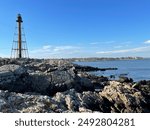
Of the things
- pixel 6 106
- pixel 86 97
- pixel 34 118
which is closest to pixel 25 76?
pixel 86 97

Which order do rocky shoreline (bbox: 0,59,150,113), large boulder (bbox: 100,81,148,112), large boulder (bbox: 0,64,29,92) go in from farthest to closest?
large boulder (bbox: 0,64,29,92), large boulder (bbox: 100,81,148,112), rocky shoreline (bbox: 0,59,150,113)

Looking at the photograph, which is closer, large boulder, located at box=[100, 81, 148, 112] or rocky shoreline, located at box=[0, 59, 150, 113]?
rocky shoreline, located at box=[0, 59, 150, 113]

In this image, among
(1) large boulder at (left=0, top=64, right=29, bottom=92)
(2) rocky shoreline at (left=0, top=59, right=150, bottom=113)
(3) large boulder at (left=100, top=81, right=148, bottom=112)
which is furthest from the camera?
(1) large boulder at (left=0, top=64, right=29, bottom=92)

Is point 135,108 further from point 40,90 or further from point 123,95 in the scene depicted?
point 40,90

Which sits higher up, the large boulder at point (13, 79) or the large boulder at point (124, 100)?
the large boulder at point (13, 79)

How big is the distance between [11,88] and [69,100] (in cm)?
496

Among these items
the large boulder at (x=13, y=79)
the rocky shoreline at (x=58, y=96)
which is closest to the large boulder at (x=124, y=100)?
the rocky shoreline at (x=58, y=96)

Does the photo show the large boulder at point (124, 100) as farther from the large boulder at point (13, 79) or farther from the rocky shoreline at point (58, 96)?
the large boulder at point (13, 79)

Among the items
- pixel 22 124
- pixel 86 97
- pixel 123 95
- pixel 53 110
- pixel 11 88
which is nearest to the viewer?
pixel 22 124

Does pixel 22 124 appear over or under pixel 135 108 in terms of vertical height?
over

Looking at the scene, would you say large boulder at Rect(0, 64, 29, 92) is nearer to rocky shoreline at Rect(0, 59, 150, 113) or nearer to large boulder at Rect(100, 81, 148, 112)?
rocky shoreline at Rect(0, 59, 150, 113)

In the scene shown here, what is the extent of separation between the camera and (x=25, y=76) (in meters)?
17.1

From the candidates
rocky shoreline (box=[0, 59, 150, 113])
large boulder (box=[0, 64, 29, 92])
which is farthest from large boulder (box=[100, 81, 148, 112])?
large boulder (box=[0, 64, 29, 92])

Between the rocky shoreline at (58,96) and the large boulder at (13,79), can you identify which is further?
the large boulder at (13,79)
